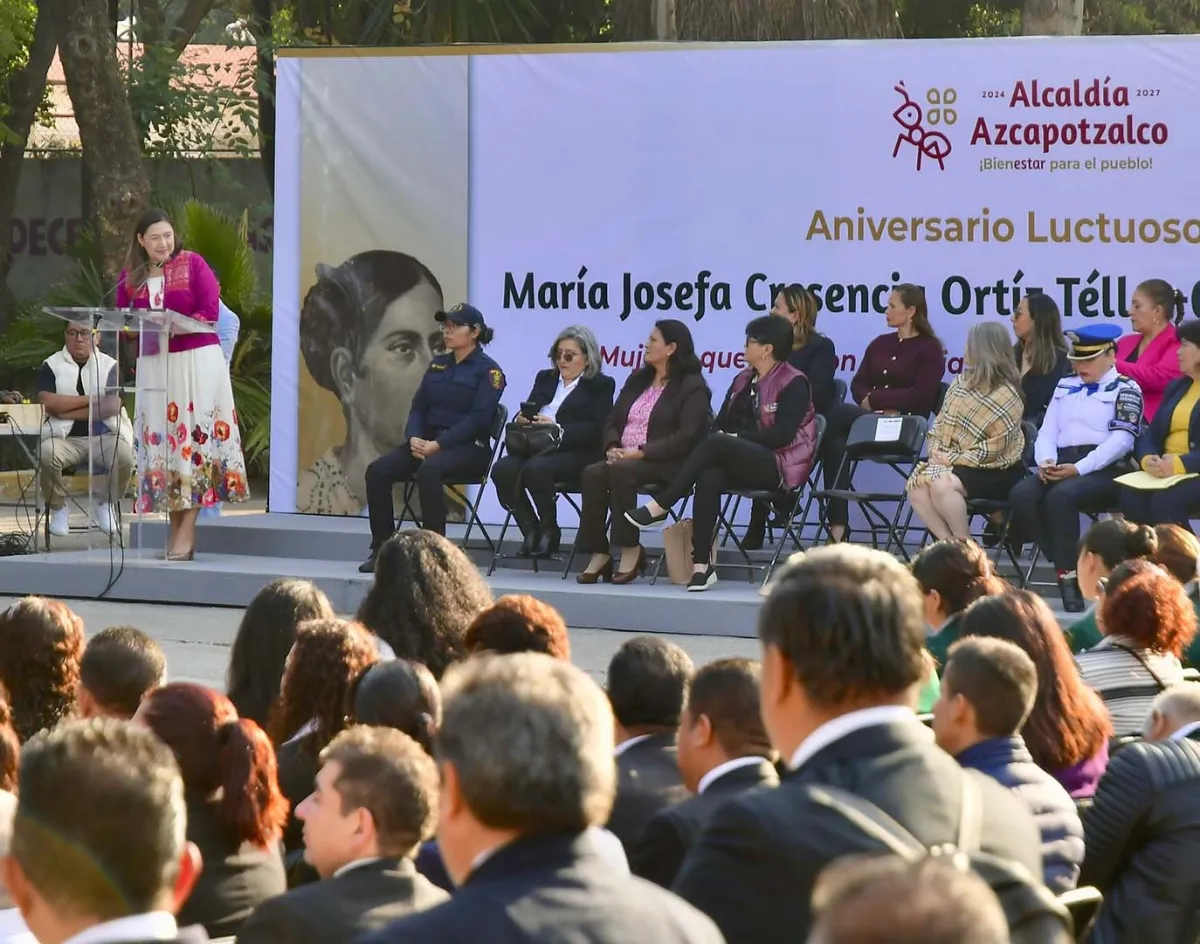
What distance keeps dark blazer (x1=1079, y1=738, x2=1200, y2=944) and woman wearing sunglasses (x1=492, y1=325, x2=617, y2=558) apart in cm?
655

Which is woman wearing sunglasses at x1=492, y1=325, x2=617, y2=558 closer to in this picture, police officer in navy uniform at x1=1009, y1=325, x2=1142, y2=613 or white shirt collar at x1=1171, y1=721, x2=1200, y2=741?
police officer in navy uniform at x1=1009, y1=325, x2=1142, y2=613

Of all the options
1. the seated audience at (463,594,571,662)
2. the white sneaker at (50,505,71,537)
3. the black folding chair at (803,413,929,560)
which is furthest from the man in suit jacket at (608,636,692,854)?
the white sneaker at (50,505,71,537)

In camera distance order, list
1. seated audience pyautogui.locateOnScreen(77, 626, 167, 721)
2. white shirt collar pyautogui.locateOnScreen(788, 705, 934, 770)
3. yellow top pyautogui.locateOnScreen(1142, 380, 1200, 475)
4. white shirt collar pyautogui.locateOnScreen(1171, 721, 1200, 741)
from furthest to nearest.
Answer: yellow top pyautogui.locateOnScreen(1142, 380, 1200, 475)
seated audience pyautogui.locateOnScreen(77, 626, 167, 721)
white shirt collar pyautogui.locateOnScreen(1171, 721, 1200, 741)
white shirt collar pyautogui.locateOnScreen(788, 705, 934, 770)

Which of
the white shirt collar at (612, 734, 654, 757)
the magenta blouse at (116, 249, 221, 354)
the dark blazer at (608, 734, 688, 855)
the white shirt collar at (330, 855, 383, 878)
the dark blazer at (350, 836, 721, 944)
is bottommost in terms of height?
the dark blazer at (608, 734, 688, 855)

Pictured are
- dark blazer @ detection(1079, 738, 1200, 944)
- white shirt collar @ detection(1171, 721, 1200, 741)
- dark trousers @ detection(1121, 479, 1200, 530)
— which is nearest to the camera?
dark blazer @ detection(1079, 738, 1200, 944)

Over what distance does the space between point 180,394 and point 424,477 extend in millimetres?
1339

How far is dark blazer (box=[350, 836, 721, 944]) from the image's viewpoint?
194 cm

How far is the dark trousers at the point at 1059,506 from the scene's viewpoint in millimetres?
8828

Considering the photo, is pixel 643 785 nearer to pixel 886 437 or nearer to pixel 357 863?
pixel 357 863

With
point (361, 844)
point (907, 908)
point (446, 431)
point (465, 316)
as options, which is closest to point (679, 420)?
point (446, 431)

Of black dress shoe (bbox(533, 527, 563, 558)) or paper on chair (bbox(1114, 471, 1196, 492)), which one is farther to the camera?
black dress shoe (bbox(533, 527, 563, 558))

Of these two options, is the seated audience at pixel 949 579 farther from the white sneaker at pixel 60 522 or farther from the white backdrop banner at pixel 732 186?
the white sneaker at pixel 60 522

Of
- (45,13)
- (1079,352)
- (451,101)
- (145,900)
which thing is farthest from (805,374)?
(45,13)

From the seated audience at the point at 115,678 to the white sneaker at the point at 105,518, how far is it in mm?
6376
